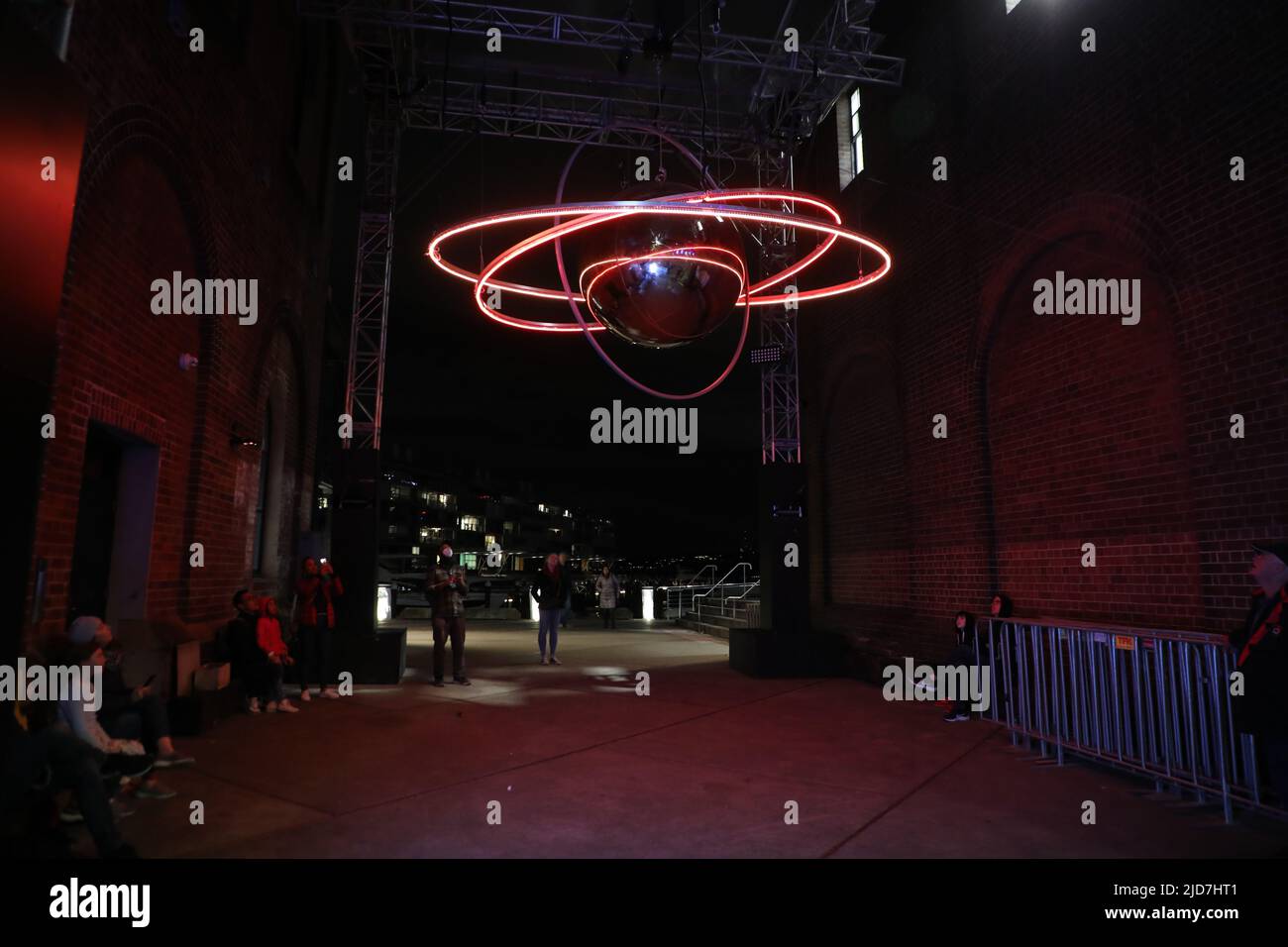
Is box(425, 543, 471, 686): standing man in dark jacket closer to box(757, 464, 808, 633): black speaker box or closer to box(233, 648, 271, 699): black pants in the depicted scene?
box(233, 648, 271, 699): black pants

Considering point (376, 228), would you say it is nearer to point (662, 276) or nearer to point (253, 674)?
point (253, 674)

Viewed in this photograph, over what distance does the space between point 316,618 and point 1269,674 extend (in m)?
9.04

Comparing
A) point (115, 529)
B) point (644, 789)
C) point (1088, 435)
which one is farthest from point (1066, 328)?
point (115, 529)

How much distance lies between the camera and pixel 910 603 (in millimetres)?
10797

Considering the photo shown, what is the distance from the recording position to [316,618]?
907cm

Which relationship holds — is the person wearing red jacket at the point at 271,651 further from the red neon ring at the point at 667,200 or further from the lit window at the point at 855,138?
the lit window at the point at 855,138

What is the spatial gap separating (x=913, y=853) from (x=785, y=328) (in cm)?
985

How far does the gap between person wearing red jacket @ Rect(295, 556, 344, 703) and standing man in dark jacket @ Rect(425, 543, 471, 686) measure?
4.27ft

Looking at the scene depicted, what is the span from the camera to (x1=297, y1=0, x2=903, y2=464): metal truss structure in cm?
1138

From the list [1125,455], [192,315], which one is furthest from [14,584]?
[1125,455]

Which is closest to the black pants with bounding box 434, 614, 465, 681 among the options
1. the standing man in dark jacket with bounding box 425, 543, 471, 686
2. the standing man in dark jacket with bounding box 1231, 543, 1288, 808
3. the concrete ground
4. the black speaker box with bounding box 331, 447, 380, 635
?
the standing man in dark jacket with bounding box 425, 543, 471, 686

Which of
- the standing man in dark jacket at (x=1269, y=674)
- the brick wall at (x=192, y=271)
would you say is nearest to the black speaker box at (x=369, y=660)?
the brick wall at (x=192, y=271)
